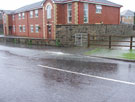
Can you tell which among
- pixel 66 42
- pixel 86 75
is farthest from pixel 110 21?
pixel 86 75

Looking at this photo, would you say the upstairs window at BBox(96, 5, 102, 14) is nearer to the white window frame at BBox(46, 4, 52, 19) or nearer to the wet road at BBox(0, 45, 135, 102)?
the white window frame at BBox(46, 4, 52, 19)

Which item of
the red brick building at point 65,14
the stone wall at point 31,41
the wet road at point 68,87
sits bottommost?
the wet road at point 68,87

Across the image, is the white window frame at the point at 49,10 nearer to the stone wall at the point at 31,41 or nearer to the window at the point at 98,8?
the stone wall at the point at 31,41

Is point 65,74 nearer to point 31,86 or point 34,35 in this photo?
point 31,86

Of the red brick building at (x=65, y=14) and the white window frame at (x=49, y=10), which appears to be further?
the white window frame at (x=49, y=10)

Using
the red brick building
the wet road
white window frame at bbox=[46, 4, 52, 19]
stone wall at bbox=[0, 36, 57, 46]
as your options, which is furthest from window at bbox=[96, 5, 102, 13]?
the wet road

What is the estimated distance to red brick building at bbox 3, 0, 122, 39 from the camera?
26812mm

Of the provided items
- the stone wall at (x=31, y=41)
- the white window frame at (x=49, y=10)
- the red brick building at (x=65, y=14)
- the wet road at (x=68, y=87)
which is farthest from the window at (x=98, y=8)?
the wet road at (x=68, y=87)

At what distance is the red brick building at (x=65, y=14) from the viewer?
1056 inches

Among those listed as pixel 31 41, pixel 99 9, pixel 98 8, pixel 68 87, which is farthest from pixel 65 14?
pixel 68 87

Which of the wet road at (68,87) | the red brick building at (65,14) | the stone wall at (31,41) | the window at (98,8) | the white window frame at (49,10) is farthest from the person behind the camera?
the window at (98,8)

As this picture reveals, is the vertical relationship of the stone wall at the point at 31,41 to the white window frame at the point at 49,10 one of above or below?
below

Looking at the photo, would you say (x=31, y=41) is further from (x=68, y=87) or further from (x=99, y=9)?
(x=68, y=87)

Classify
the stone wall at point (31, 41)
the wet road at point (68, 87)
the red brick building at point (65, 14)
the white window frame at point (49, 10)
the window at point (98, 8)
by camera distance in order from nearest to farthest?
the wet road at point (68, 87), the stone wall at point (31, 41), the red brick building at point (65, 14), the white window frame at point (49, 10), the window at point (98, 8)
